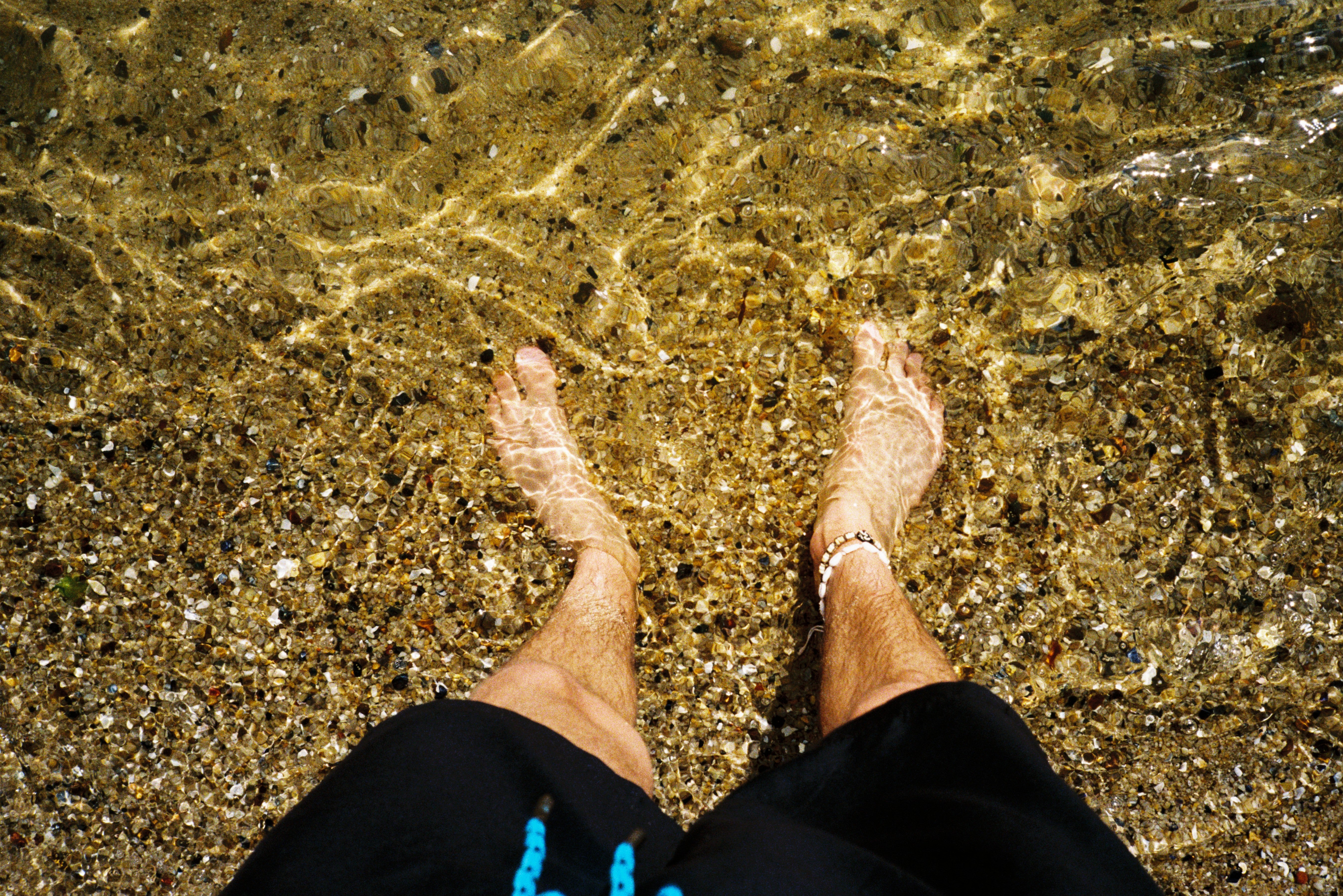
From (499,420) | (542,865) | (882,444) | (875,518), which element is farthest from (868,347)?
(542,865)

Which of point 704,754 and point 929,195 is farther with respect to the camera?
point 929,195

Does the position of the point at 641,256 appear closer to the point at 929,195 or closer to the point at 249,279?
the point at 929,195

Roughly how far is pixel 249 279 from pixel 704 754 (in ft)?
5.94

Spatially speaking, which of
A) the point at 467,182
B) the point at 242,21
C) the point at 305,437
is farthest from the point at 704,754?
the point at 242,21

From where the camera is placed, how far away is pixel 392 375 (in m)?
2.31

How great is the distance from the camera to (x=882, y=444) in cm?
230

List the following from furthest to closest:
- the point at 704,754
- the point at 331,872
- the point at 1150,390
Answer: the point at 1150,390 < the point at 704,754 < the point at 331,872

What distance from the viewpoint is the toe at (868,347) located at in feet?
7.75

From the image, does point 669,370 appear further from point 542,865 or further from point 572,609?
point 542,865

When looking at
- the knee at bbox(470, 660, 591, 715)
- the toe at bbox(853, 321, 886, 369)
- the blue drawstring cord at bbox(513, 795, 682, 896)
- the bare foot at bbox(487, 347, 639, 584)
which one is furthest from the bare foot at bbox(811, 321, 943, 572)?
the blue drawstring cord at bbox(513, 795, 682, 896)

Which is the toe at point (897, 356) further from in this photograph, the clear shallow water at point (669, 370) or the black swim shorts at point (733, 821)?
the black swim shorts at point (733, 821)

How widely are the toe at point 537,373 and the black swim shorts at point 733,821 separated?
1.17 meters

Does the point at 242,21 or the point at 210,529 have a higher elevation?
the point at 242,21

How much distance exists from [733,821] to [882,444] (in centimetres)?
134
